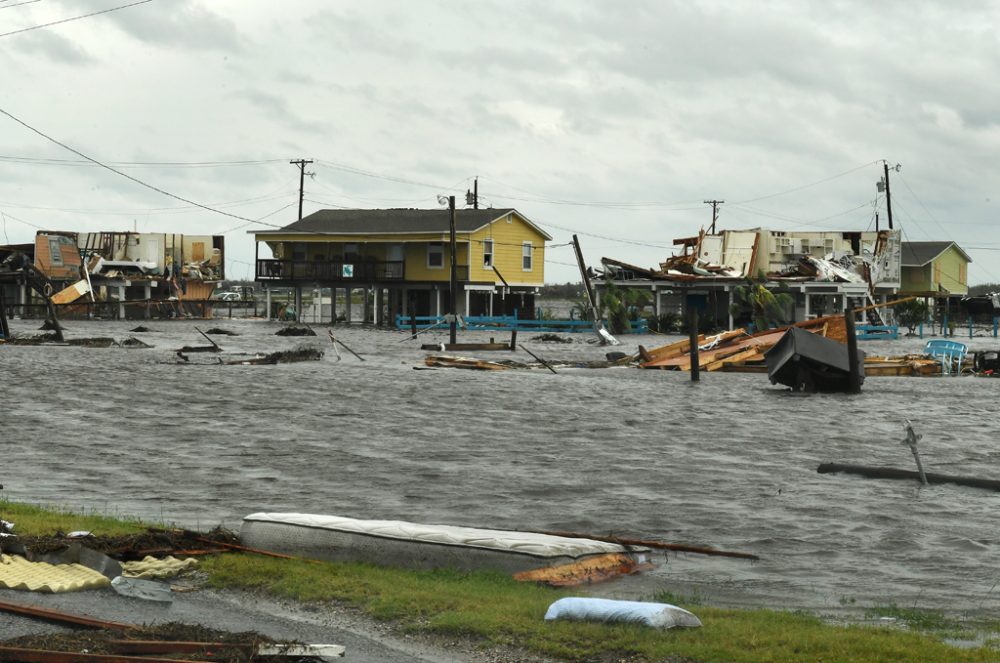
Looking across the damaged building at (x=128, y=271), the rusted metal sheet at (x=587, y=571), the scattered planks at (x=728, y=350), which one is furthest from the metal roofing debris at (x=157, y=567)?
the damaged building at (x=128, y=271)

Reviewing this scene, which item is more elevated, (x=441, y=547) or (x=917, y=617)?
(x=441, y=547)

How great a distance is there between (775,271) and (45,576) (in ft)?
237

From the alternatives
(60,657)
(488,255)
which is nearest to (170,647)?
(60,657)

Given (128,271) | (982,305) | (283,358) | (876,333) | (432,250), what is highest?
(432,250)

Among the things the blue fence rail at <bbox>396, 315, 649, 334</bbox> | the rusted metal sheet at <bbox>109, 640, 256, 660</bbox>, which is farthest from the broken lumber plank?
the rusted metal sheet at <bbox>109, 640, 256, 660</bbox>

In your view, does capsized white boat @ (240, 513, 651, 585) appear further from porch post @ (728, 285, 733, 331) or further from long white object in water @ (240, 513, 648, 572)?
porch post @ (728, 285, 733, 331)

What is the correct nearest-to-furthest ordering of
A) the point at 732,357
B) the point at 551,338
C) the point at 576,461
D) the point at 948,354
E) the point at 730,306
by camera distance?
the point at 576,461 < the point at 948,354 < the point at 732,357 < the point at 551,338 < the point at 730,306

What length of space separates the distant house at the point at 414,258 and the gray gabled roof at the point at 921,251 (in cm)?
3396

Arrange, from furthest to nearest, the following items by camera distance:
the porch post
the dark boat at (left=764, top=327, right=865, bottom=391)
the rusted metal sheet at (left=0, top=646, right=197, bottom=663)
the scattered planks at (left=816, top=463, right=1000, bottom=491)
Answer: the porch post → the dark boat at (left=764, top=327, right=865, bottom=391) → the scattered planks at (left=816, top=463, right=1000, bottom=491) → the rusted metal sheet at (left=0, top=646, right=197, bottom=663)

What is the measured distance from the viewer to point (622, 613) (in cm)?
899

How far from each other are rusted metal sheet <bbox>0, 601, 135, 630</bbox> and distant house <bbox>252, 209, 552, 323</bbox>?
6678 centimetres

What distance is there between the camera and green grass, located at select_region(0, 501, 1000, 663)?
8.28 meters

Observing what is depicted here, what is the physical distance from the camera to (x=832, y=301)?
7925cm

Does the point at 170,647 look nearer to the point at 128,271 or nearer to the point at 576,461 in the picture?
the point at 576,461
